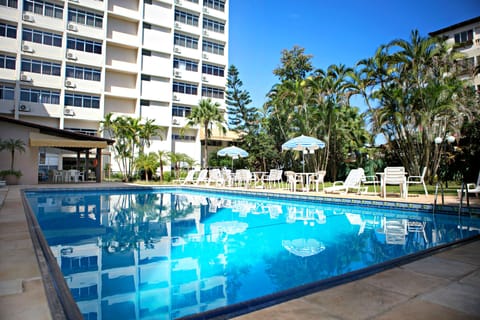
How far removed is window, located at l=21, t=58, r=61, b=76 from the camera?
23453mm

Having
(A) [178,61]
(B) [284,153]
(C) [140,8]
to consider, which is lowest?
(B) [284,153]

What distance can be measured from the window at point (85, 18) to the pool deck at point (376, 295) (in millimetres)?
27492

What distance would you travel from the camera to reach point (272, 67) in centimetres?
3198

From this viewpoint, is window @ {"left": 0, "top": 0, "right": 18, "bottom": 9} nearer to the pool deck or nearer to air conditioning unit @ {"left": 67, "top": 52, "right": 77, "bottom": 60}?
air conditioning unit @ {"left": 67, "top": 52, "right": 77, "bottom": 60}

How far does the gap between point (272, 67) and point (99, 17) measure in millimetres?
16777

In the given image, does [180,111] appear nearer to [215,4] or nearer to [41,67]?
[41,67]

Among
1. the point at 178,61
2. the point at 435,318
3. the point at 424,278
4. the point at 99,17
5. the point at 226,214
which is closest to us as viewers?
the point at 435,318

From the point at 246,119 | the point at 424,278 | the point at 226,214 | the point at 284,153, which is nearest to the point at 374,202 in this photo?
the point at 226,214

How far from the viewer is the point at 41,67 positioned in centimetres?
2398

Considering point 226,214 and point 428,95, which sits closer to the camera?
point 226,214

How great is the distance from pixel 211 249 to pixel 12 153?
16.2 m

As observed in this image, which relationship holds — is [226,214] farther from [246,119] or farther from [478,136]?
[246,119]

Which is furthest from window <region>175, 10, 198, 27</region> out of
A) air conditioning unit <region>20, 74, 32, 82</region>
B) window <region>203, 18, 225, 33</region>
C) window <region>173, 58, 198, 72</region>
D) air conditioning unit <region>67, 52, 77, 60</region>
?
air conditioning unit <region>20, 74, 32, 82</region>

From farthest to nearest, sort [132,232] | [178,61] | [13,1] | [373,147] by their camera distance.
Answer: [178,61]
[13,1]
[373,147]
[132,232]
